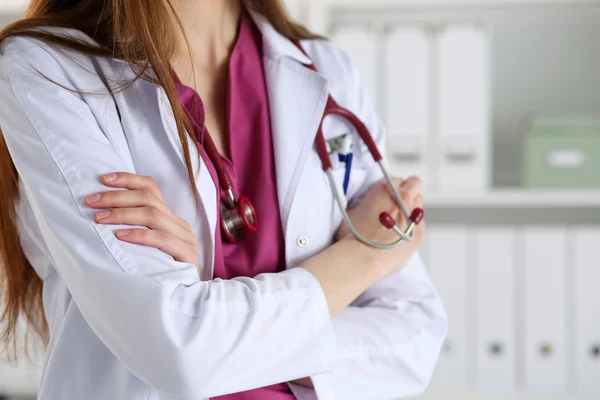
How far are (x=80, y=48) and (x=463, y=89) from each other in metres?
0.99

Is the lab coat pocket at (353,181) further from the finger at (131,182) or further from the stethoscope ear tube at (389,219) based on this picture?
the finger at (131,182)

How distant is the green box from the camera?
1567mm

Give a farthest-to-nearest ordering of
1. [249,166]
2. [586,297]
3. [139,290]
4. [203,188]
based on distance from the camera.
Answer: [586,297] → [249,166] → [203,188] → [139,290]

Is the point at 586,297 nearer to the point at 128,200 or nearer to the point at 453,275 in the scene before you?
the point at 453,275

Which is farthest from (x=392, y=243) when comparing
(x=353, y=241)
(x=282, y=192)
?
(x=282, y=192)

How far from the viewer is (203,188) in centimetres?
80

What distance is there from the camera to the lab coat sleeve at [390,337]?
85 cm

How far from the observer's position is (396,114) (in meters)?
1.57

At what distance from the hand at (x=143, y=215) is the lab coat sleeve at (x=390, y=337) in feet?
0.79

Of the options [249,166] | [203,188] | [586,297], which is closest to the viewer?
[203,188]

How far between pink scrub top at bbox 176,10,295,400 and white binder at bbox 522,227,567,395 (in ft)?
2.85

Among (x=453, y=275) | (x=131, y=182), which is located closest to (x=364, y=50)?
(x=453, y=275)

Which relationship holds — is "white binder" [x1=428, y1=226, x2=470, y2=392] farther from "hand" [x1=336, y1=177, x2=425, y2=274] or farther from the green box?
"hand" [x1=336, y1=177, x2=425, y2=274]

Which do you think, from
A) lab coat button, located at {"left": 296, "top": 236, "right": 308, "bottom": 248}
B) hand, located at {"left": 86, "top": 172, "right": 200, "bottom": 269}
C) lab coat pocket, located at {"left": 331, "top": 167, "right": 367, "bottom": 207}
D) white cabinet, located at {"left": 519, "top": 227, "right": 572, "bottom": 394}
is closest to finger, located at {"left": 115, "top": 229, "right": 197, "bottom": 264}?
hand, located at {"left": 86, "top": 172, "right": 200, "bottom": 269}
